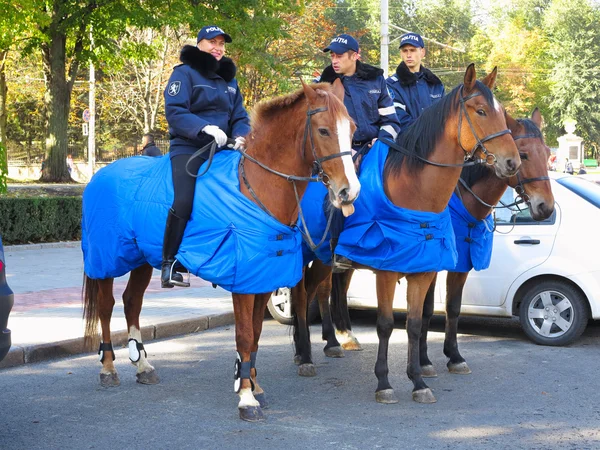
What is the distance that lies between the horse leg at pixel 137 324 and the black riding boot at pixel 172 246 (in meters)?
1.04

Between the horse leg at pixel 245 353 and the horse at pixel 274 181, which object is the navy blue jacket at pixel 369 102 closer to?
the horse at pixel 274 181

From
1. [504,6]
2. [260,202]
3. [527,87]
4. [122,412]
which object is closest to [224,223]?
[260,202]

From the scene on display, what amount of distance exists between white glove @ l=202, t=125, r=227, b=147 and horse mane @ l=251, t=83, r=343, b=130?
0.24 metres

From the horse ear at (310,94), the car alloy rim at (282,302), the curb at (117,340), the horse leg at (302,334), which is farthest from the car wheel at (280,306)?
the horse ear at (310,94)

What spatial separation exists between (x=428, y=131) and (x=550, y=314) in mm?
3067

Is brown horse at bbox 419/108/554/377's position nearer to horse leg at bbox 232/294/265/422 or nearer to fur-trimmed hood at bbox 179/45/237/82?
horse leg at bbox 232/294/265/422

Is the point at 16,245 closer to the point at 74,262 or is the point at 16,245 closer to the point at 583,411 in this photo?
the point at 74,262

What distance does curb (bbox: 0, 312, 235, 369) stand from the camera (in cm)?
753

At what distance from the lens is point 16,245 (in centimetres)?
1692

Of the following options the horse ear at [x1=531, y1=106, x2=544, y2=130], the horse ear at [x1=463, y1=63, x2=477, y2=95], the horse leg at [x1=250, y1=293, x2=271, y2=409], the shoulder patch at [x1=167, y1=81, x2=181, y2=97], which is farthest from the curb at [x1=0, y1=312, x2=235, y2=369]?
the horse ear at [x1=463, y1=63, x2=477, y2=95]

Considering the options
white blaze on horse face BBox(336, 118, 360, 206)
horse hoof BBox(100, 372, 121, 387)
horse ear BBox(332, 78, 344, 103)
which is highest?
horse ear BBox(332, 78, 344, 103)

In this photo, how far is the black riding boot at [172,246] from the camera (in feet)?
19.2

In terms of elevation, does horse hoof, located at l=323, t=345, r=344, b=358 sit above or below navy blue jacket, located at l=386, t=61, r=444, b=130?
below

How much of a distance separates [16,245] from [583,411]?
1377 cm
